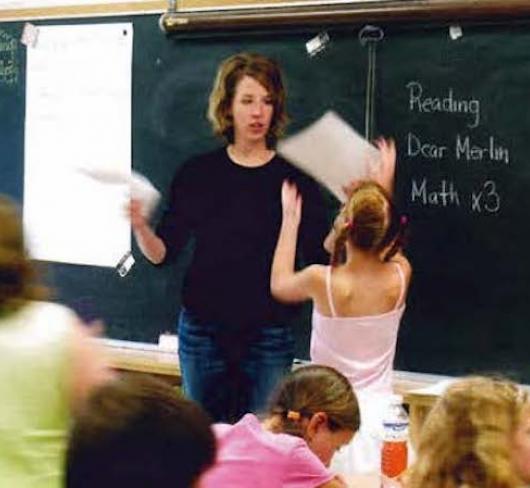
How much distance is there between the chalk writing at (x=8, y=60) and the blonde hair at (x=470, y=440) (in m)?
3.14

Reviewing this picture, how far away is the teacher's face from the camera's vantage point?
4.12 meters

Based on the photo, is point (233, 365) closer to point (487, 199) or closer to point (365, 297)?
point (365, 297)

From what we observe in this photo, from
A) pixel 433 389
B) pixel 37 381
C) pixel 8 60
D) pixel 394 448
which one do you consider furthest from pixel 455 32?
pixel 37 381

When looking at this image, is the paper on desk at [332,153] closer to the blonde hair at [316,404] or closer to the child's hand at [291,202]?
the child's hand at [291,202]

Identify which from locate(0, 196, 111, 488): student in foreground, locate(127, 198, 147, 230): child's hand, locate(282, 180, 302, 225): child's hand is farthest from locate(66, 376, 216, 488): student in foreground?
locate(127, 198, 147, 230): child's hand

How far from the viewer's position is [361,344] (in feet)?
12.1

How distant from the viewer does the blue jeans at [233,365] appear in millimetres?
4137

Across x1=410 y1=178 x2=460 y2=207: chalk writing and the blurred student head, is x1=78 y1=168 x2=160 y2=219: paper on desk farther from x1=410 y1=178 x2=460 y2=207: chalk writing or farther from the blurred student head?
the blurred student head

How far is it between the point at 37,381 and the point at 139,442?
60 cm

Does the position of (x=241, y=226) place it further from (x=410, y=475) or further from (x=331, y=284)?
(x=410, y=475)

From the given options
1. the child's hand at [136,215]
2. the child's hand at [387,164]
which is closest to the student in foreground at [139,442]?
the child's hand at [387,164]

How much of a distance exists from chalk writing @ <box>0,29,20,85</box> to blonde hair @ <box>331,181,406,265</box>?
5.59 ft

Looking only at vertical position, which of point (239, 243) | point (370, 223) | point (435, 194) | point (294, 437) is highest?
point (435, 194)

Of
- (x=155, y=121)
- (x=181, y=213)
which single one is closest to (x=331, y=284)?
(x=181, y=213)
